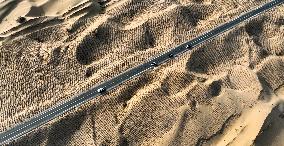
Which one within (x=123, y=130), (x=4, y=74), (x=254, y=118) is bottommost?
(x=254, y=118)

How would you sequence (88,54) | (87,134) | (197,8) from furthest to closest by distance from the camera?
(197,8), (88,54), (87,134)

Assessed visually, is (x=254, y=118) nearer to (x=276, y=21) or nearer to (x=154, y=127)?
(x=154, y=127)

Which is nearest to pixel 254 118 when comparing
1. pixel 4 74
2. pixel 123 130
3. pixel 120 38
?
pixel 123 130

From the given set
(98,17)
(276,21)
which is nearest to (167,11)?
(98,17)

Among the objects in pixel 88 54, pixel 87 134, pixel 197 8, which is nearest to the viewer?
pixel 87 134

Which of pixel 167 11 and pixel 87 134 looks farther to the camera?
pixel 167 11

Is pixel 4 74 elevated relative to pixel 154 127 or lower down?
elevated
